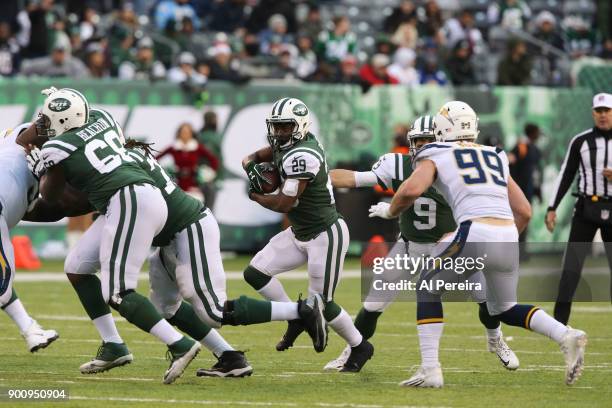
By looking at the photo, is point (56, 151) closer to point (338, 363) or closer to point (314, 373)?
point (314, 373)

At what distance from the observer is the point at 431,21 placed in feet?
70.7

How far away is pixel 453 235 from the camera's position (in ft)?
24.8

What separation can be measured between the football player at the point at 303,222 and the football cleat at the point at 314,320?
12.6 inches

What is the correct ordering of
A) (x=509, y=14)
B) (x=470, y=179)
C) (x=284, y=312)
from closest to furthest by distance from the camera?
1. (x=470, y=179)
2. (x=284, y=312)
3. (x=509, y=14)

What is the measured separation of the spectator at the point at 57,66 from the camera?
1717 cm

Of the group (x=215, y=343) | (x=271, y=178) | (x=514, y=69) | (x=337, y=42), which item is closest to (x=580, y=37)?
(x=514, y=69)

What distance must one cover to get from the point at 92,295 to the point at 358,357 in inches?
67.1

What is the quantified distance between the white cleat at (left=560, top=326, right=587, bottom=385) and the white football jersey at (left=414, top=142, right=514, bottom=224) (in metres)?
0.76

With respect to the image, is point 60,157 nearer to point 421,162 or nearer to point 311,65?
point 421,162

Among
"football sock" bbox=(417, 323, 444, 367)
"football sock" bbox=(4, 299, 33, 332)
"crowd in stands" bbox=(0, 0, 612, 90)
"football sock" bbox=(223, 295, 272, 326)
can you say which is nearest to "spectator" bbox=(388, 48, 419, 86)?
"crowd in stands" bbox=(0, 0, 612, 90)

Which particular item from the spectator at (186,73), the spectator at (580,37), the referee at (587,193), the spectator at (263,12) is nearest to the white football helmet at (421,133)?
the referee at (587,193)

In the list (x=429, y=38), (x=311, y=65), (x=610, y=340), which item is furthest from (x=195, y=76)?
(x=610, y=340)

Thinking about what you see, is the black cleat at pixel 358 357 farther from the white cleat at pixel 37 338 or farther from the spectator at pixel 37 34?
the spectator at pixel 37 34

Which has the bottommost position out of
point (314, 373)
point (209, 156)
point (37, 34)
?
point (314, 373)
